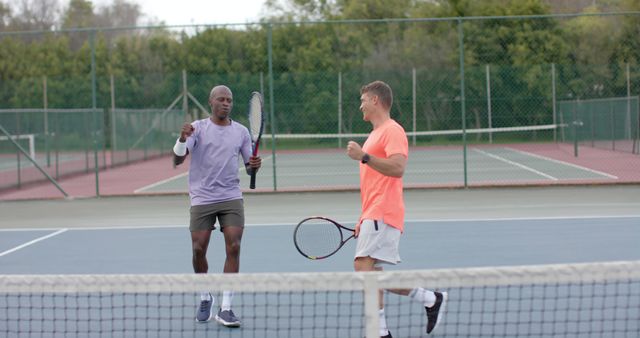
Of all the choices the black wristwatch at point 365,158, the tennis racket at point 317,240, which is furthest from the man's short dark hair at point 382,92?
the tennis racket at point 317,240

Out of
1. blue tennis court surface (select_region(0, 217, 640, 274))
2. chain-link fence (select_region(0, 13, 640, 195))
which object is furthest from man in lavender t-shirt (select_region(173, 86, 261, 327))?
chain-link fence (select_region(0, 13, 640, 195))

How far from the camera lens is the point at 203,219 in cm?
634

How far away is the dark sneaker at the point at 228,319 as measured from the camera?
6020mm

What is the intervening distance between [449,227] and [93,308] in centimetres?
521

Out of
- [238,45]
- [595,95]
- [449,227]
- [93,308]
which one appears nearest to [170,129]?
[238,45]

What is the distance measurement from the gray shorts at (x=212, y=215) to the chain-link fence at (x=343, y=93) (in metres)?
8.72

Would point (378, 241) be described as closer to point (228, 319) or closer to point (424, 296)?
point (424, 296)

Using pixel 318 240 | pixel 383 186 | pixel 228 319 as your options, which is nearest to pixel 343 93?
pixel 318 240

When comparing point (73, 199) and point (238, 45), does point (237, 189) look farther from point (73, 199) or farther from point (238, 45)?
point (238, 45)

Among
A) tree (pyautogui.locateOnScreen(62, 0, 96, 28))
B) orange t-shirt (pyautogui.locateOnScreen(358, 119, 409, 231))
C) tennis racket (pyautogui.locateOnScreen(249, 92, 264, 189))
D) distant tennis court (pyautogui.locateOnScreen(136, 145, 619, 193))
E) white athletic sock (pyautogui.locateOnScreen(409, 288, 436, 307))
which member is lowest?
white athletic sock (pyautogui.locateOnScreen(409, 288, 436, 307))

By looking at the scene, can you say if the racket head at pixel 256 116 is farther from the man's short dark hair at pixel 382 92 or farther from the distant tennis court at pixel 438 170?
the distant tennis court at pixel 438 170

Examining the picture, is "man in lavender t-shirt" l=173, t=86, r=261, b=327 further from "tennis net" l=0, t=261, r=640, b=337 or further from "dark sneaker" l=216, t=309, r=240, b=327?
"tennis net" l=0, t=261, r=640, b=337

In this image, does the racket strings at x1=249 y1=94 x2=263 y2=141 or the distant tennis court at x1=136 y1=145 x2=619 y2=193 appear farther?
the distant tennis court at x1=136 y1=145 x2=619 y2=193

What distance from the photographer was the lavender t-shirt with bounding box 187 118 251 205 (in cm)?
633
